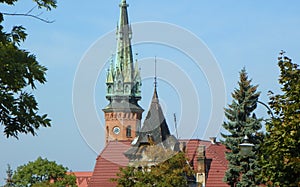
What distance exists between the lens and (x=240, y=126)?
4378 centimetres

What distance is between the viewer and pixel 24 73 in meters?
13.7

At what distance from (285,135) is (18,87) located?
12.6 metres

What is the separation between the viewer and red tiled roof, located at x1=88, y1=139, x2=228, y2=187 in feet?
230

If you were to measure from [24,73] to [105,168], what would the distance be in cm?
6366

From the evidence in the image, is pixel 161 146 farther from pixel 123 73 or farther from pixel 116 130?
pixel 123 73

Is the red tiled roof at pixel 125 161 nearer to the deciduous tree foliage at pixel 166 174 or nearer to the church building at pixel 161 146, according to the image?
the church building at pixel 161 146

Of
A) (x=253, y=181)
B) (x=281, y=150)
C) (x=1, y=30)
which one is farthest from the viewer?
(x=253, y=181)

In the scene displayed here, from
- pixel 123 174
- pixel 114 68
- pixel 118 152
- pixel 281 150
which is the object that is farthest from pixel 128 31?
pixel 281 150

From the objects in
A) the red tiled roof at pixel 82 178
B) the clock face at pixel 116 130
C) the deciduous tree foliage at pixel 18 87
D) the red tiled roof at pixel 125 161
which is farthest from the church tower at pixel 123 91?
the deciduous tree foliage at pixel 18 87

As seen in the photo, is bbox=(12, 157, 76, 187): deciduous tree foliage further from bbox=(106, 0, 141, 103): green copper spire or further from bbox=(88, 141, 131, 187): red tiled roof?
bbox=(106, 0, 141, 103): green copper spire

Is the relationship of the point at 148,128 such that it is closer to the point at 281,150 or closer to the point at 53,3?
the point at 281,150

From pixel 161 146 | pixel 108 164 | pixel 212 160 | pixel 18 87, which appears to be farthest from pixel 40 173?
pixel 18 87

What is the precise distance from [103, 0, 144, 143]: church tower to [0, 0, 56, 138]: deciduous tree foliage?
A: 123 m

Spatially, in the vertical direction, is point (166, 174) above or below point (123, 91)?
below
